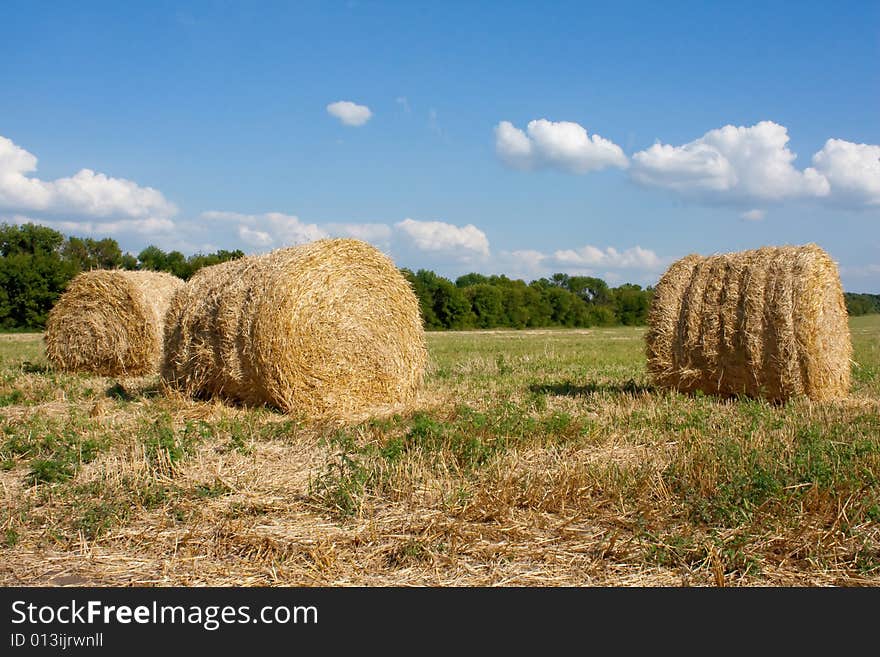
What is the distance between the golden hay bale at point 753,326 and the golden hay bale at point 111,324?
357 inches

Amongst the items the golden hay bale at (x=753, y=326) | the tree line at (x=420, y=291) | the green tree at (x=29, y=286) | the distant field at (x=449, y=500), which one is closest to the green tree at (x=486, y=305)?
the tree line at (x=420, y=291)

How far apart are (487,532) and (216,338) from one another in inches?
239

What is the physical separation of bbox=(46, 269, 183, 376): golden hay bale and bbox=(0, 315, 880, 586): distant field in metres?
6.11

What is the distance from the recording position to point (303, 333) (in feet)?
31.6

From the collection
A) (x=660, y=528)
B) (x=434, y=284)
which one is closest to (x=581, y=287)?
(x=434, y=284)

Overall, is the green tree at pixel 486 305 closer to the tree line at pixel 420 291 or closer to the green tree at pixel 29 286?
the tree line at pixel 420 291

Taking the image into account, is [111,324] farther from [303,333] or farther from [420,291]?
[420,291]

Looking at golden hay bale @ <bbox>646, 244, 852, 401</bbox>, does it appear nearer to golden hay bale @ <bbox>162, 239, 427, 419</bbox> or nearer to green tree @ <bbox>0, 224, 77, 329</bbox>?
golden hay bale @ <bbox>162, 239, 427, 419</bbox>

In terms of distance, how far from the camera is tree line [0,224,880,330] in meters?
43.9

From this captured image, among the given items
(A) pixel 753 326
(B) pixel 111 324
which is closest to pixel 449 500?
(A) pixel 753 326

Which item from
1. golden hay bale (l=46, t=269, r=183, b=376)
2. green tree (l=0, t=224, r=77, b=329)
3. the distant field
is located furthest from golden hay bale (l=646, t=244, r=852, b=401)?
green tree (l=0, t=224, r=77, b=329)

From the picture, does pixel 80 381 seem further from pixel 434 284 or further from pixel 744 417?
pixel 434 284

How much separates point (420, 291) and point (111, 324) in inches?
1647

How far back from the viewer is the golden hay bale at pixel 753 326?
9.98m
